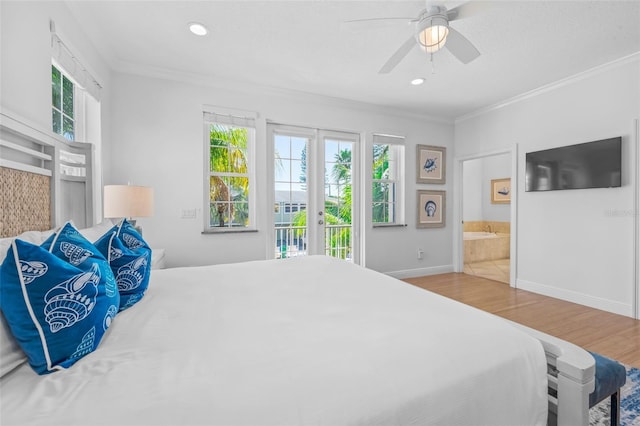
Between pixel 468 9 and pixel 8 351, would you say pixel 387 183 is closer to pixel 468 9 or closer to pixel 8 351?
pixel 468 9

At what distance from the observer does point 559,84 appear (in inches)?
136

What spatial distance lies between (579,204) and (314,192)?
319 centimetres

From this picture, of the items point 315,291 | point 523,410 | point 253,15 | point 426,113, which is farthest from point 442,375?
point 426,113

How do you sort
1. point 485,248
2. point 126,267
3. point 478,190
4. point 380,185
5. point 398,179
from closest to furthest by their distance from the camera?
point 126,267 < point 380,185 < point 398,179 < point 485,248 < point 478,190

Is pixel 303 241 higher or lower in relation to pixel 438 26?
lower

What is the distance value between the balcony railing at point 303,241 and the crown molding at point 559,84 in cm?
274

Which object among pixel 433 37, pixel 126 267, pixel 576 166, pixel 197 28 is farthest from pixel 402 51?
pixel 576 166

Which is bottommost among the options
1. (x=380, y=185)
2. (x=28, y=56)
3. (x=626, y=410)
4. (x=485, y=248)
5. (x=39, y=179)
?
(x=626, y=410)

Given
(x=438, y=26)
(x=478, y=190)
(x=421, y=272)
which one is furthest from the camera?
(x=478, y=190)

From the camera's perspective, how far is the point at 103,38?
2.55 meters

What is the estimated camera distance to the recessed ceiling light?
2373 millimetres

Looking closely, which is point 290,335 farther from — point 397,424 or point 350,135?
point 350,135

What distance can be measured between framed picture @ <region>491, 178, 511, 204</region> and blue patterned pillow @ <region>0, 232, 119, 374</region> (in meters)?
7.35

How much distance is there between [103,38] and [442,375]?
3.52 meters
